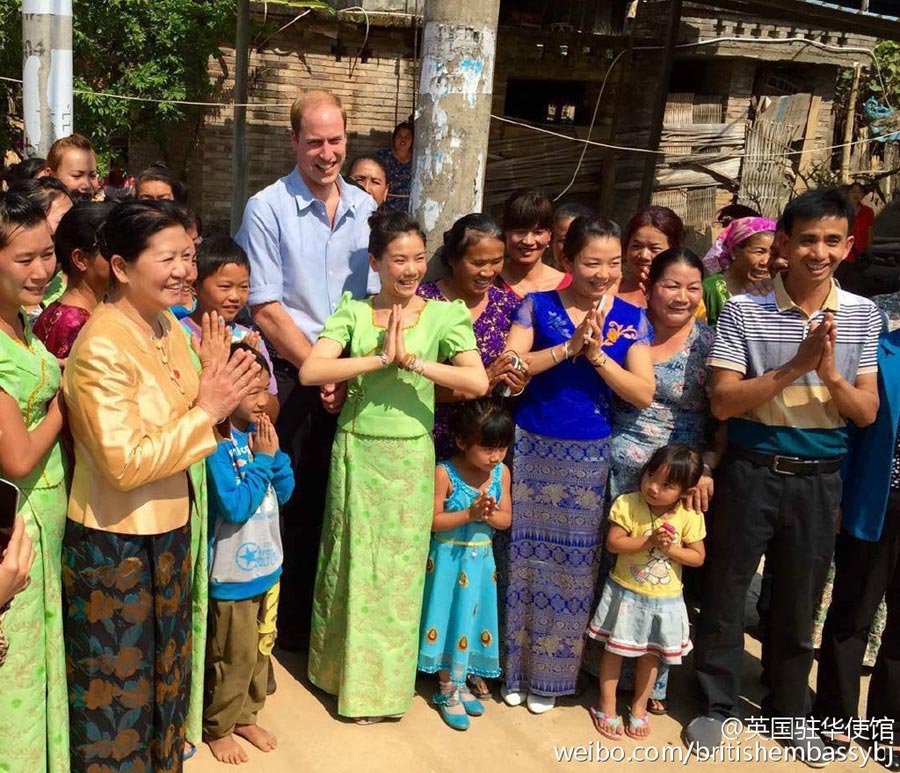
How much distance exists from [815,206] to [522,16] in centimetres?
765

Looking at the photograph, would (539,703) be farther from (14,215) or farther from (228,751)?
(14,215)

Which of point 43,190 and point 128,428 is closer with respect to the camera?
point 128,428

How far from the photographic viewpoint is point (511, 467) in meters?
3.64

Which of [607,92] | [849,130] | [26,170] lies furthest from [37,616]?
[849,130]

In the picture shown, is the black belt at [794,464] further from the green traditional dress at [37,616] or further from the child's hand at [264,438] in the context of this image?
the green traditional dress at [37,616]

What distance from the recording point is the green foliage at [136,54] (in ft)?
29.5

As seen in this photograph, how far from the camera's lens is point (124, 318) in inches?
99.1

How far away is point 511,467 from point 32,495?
5.85ft

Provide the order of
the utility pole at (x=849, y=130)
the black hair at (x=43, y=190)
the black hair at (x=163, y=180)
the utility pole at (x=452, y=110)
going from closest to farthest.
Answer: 1. the utility pole at (x=452, y=110)
2. the black hair at (x=43, y=190)
3. the black hair at (x=163, y=180)
4. the utility pole at (x=849, y=130)

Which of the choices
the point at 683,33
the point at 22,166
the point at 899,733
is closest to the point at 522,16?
the point at 683,33

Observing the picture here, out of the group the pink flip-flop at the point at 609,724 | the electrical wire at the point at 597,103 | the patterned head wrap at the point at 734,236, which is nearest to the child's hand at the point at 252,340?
the pink flip-flop at the point at 609,724

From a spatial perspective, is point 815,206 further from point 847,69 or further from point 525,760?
point 847,69

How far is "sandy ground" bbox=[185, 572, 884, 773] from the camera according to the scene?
3268mm

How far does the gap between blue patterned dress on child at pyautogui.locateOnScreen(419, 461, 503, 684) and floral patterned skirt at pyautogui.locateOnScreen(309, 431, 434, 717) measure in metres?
0.10
